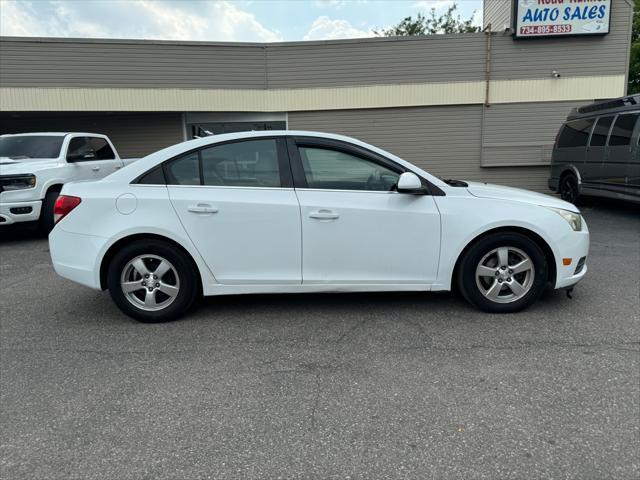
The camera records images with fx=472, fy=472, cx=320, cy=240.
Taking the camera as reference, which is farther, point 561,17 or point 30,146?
point 561,17

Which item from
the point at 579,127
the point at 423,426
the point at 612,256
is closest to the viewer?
the point at 423,426

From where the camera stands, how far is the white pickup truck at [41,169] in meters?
7.50

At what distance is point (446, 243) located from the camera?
13.0ft

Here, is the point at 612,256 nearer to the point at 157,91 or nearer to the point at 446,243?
the point at 446,243

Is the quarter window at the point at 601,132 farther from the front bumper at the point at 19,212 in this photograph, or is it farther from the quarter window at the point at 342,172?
the front bumper at the point at 19,212

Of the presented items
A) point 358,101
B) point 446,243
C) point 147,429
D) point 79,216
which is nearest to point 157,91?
point 358,101

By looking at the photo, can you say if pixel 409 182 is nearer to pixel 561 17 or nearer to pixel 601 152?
pixel 601 152

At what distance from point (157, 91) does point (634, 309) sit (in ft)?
40.2

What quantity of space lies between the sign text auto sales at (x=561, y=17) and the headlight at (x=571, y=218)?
10.4 m

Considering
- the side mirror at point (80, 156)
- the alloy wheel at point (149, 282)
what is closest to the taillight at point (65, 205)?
the alloy wheel at point (149, 282)

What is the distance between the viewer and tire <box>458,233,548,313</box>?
400cm

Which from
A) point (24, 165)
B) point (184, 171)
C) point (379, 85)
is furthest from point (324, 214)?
point (379, 85)

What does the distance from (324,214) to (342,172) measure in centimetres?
42

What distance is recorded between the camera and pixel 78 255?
13.0ft
